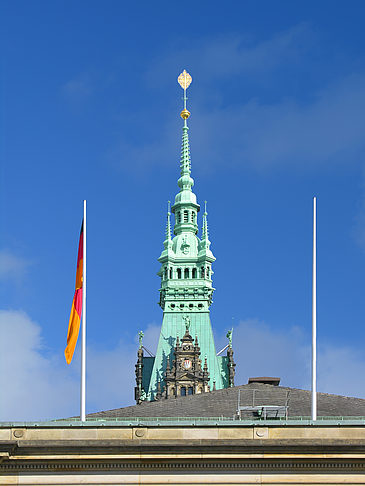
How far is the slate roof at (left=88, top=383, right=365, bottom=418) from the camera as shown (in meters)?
54.1

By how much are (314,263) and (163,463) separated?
13.7 m

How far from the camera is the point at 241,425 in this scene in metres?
44.0

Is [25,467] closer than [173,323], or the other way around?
[25,467]

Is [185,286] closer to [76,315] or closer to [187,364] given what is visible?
[187,364]

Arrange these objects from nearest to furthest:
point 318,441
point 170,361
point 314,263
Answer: point 318,441 < point 314,263 < point 170,361

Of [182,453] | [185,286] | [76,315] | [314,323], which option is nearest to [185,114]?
[185,286]

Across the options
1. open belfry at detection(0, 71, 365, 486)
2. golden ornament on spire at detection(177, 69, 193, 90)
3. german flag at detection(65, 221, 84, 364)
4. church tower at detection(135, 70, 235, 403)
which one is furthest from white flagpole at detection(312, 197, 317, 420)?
golden ornament on spire at detection(177, 69, 193, 90)

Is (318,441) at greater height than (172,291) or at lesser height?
lesser

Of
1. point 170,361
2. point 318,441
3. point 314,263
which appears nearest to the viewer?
point 318,441


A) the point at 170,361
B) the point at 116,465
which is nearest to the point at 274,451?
the point at 116,465

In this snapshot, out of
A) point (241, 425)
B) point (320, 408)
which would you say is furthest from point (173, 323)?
point (241, 425)

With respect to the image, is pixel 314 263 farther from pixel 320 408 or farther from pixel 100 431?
pixel 100 431

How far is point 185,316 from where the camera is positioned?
182500 millimetres

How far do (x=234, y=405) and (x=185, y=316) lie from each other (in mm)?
126891
